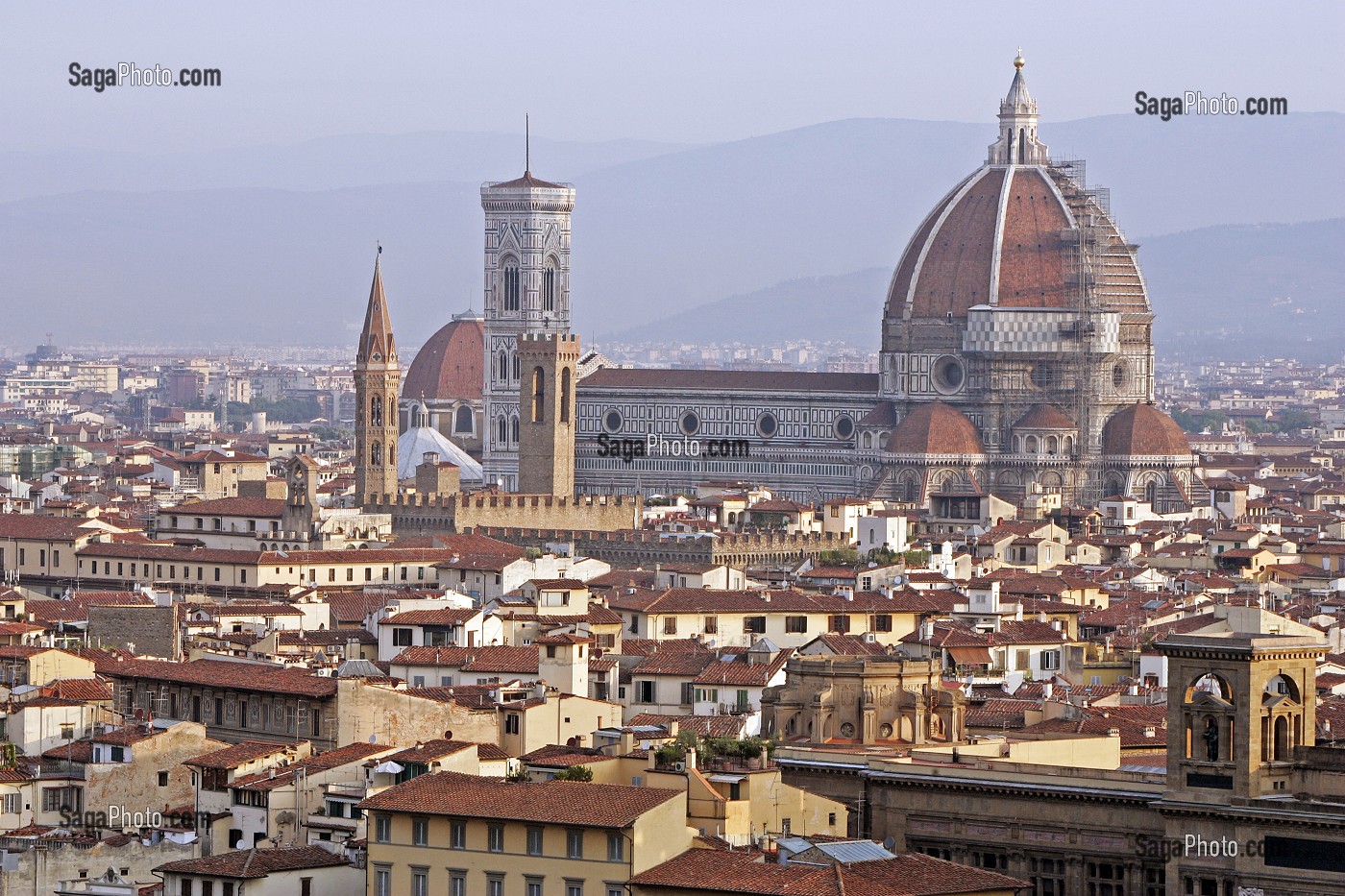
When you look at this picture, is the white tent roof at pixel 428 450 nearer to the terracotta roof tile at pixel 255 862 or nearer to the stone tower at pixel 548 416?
the stone tower at pixel 548 416

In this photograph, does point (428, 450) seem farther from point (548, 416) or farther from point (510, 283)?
point (548, 416)

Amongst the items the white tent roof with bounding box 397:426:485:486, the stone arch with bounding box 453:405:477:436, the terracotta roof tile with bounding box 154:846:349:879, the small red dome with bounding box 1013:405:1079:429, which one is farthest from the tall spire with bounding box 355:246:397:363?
the terracotta roof tile with bounding box 154:846:349:879

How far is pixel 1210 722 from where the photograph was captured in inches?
1316

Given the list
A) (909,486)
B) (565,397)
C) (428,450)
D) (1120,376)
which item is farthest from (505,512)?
(1120,376)

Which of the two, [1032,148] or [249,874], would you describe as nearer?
[249,874]

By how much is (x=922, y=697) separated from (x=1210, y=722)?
343 inches

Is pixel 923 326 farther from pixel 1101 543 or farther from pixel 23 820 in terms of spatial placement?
pixel 23 820

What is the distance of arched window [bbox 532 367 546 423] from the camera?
124938 millimetres

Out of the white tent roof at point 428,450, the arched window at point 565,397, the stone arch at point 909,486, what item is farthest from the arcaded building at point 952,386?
the arched window at point 565,397

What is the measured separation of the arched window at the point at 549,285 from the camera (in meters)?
163

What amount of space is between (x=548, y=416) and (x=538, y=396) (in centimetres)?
95

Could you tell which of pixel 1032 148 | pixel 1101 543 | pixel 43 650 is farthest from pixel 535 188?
pixel 43 650

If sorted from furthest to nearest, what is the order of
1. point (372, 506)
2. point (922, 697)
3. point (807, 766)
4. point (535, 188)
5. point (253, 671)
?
point (535, 188)
point (372, 506)
point (253, 671)
point (922, 697)
point (807, 766)

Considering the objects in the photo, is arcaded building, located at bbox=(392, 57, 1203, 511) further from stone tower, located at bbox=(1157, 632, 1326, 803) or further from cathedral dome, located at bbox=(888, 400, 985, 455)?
stone tower, located at bbox=(1157, 632, 1326, 803)
